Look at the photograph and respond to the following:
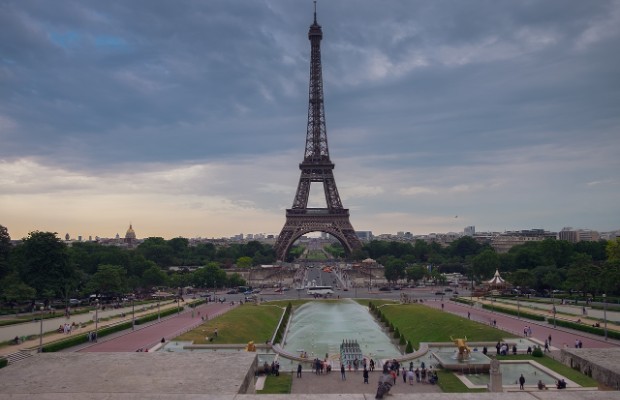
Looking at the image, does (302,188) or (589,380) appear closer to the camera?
(589,380)

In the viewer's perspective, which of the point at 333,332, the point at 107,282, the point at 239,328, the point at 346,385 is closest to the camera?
the point at 346,385

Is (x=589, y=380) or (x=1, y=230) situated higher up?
(x=1, y=230)

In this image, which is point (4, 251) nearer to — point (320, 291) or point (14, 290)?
point (14, 290)

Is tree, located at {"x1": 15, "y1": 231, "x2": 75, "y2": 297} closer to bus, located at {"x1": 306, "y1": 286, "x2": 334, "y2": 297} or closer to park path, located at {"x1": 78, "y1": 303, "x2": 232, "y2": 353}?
park path, located at {"x1": 78, "y1": 303, "x2": 232, "y2": 353}

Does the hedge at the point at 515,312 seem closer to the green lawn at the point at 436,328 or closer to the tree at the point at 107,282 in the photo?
the green lawn at the point at 436,328

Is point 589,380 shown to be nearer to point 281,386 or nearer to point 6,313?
point 281,386

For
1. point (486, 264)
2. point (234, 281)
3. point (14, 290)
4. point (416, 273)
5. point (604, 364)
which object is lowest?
point (234, 281)

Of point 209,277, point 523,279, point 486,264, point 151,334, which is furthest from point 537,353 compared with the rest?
point 209,277

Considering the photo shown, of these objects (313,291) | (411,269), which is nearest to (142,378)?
(313,291)
